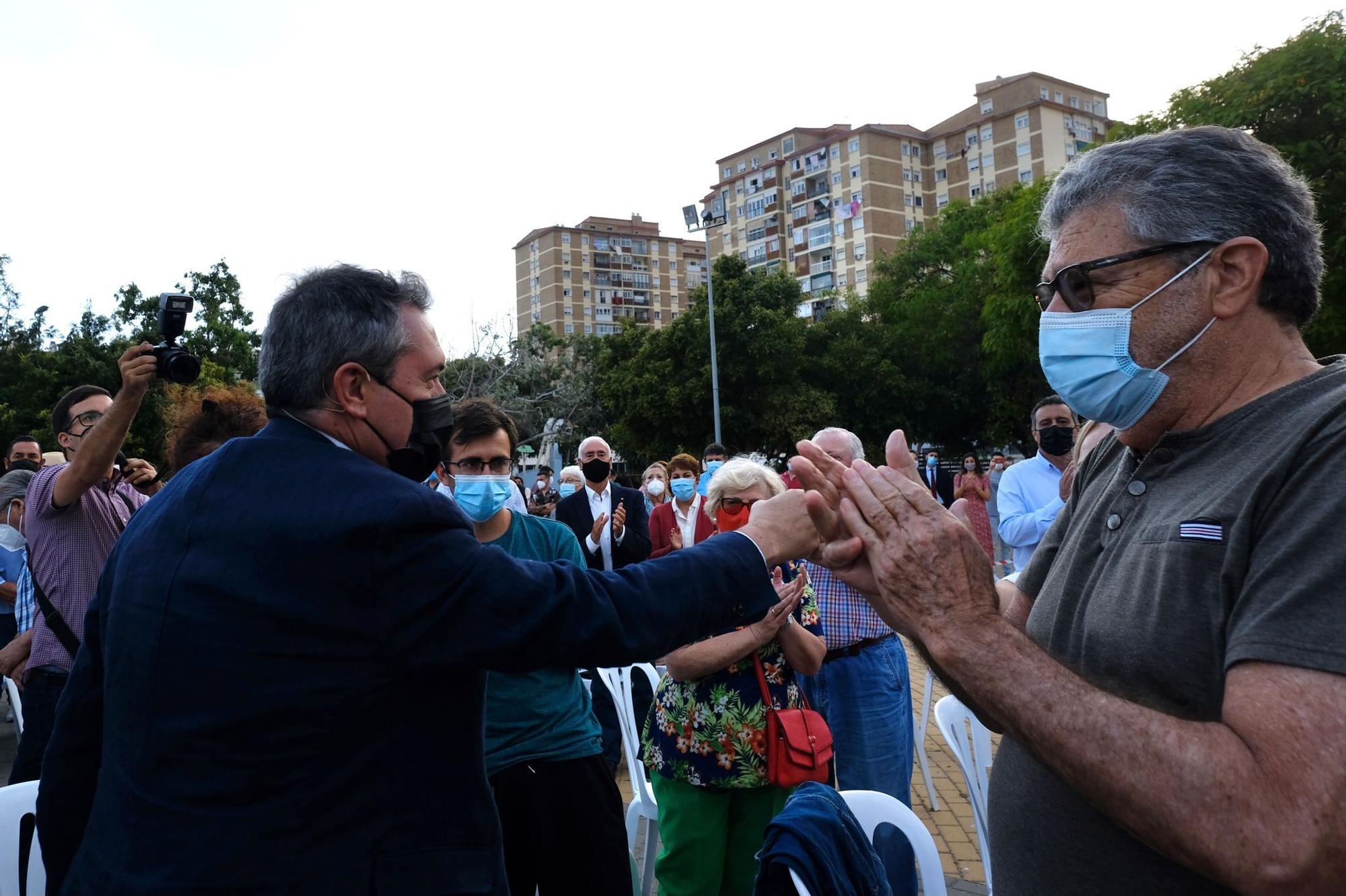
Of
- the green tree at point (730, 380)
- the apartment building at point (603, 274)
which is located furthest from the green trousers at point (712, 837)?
the apartment building at point (603, 274)

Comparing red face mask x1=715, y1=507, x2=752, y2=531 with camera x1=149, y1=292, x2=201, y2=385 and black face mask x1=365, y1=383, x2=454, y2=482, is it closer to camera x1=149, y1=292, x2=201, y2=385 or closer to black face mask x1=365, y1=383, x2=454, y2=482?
black face mask x1=365, y1=383, x2=454, y2=482

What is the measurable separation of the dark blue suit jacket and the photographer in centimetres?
245

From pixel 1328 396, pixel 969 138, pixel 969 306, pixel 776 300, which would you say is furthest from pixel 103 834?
pixel 969 138

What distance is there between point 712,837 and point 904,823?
3.17ft

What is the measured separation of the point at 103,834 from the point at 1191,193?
2352mm

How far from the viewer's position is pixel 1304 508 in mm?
1320

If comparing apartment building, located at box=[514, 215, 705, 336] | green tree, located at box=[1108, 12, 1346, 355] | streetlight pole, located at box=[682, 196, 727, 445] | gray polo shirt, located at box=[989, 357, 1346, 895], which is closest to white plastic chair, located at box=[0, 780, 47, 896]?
gray polo shirt, located at box=[989, 357, 1346, 895]

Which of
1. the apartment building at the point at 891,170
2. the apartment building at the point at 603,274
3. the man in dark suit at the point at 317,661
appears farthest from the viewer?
the apartment building at the point at 603,274

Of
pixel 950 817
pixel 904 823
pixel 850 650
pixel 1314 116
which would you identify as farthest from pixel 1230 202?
pixel 1314 116

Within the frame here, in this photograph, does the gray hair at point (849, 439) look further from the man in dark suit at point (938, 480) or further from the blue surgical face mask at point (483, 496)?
the man in dark suit at point (938, 480)

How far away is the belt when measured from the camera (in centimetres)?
451

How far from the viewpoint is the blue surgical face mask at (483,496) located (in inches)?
154

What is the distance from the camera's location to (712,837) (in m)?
3.51

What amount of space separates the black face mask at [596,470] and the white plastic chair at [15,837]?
18.2ft
